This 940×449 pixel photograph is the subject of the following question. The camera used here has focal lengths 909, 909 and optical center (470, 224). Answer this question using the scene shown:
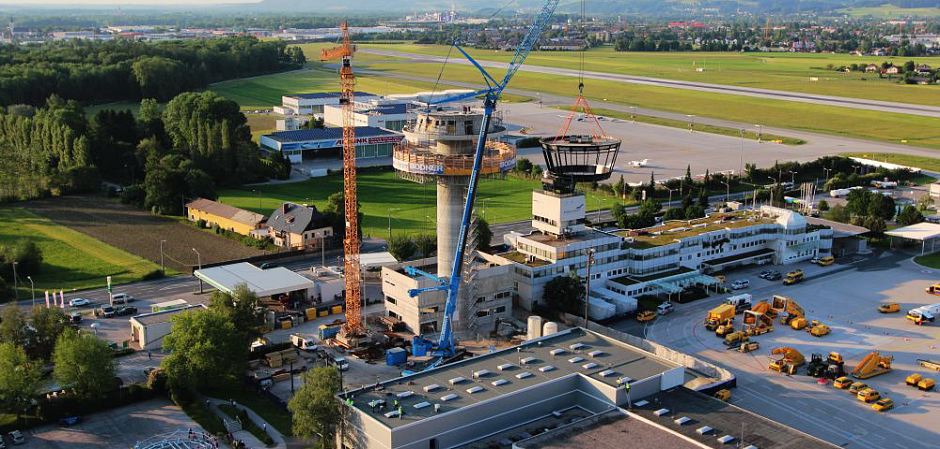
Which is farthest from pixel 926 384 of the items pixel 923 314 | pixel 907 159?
pixel 907 159

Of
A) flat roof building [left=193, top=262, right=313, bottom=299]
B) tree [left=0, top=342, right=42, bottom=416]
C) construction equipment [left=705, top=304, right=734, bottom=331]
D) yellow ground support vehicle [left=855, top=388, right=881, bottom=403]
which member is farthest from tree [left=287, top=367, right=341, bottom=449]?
A: construction equipment [left=705, top=304, right=734, bottom=331]

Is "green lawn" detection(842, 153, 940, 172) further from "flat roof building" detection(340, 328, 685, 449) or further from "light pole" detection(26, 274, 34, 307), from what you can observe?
"light pole" detection(26, 274, 34, 307)

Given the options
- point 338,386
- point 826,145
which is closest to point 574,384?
point 338,386

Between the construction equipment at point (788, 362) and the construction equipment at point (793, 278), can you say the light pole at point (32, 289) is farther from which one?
the construction equipment at point (793, 278)

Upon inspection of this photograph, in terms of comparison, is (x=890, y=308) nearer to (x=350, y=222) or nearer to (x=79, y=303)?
(x=350, y=222)

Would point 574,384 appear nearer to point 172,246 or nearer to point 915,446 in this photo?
point 915,446

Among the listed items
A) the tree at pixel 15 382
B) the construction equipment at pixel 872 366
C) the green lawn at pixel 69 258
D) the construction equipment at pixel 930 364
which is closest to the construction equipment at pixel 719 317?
the construction equipment at pixel 872 366
